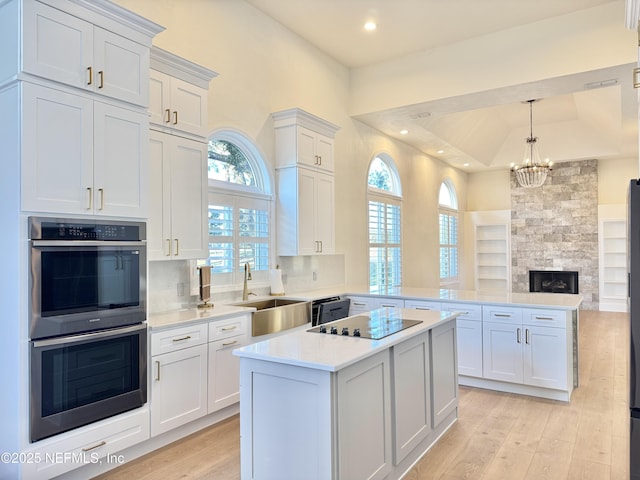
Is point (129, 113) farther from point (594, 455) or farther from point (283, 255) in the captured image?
point (594, 455)

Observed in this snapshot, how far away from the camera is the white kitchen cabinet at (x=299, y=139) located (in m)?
4.72

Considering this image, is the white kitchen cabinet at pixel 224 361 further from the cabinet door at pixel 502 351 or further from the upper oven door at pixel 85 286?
the cabinet door at pixel 502 351

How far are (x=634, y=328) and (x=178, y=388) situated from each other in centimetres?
272

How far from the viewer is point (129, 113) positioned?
2812 millimetres

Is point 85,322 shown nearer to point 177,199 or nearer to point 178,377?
point 178,377

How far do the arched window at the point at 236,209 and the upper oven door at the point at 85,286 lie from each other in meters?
1.30

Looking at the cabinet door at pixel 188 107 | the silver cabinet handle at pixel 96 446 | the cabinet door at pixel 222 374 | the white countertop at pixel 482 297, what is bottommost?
the silver cabinet handle at pixel 96 446

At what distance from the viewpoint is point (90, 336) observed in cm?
254

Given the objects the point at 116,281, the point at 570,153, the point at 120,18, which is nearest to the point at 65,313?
the point at 116,281

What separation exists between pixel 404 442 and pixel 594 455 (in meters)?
1.40

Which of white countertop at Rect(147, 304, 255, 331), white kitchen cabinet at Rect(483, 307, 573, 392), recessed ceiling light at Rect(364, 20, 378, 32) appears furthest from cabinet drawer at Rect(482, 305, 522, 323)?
recessed ceiling light at Rect(364, 20, 378, 32)

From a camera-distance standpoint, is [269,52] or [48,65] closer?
[48,65]

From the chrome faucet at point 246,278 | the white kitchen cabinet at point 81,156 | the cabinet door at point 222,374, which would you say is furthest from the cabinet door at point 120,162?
the chrome faucet at point 246,278

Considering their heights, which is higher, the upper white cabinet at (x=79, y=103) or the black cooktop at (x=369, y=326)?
the upper white cabinet at (x=79, y=103)
